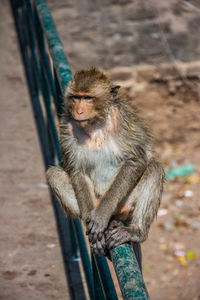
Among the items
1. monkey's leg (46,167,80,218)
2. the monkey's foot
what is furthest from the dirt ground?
the monkey's foot

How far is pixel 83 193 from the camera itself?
2.95 meters

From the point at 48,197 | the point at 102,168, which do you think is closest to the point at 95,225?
the point at 102,168

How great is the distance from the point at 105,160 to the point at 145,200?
1.06 feet

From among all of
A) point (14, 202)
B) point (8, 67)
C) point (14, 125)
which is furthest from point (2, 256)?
point (8, 67)

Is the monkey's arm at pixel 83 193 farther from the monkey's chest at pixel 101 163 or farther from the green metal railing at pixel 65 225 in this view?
the green metal railing at pixel 65 225

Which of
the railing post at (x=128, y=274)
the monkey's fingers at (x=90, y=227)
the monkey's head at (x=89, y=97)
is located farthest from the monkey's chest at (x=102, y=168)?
the railing post at (x=128, y=274)

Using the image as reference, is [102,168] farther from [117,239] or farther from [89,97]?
[117,239]

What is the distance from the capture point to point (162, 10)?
7.73m

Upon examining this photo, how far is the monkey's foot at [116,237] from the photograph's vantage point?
2188mm

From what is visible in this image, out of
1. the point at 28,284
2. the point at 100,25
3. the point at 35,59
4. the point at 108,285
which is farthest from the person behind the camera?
the point at 100,25

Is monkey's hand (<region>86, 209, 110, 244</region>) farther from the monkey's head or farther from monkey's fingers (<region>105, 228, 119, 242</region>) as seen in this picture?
the monkey's head

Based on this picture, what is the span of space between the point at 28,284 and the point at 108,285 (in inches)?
58.8

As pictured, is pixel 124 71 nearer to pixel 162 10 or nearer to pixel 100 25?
pixel 100 25

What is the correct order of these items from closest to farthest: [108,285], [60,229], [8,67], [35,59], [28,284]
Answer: [108,285]
[28,284]
[60,229]
[35,59]
[8,67]
